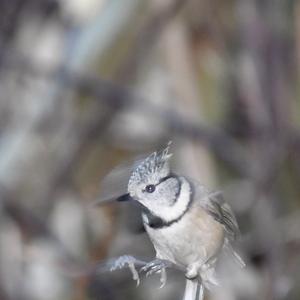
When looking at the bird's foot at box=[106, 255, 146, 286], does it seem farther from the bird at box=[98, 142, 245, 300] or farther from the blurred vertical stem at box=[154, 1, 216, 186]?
the blurred vertical stem at box=[154, 1, 216, 186]

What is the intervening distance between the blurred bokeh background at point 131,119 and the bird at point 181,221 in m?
1.32

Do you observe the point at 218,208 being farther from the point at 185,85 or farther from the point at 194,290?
the point at 185,85

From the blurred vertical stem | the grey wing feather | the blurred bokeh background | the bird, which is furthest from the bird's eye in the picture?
the blurred vertical stem

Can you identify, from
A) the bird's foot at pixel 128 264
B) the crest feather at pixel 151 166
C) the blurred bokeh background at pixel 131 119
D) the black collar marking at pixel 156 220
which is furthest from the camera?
the blurred bokeh background at pixel 131 119

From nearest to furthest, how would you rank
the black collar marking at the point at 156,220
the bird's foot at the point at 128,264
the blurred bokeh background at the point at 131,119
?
the bird's foot at the point at 128,264, the black collar marking at the point at 156,220, the blurred bokeh background at the point at 131,119

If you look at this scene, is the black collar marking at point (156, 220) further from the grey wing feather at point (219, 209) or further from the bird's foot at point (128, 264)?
the bird's foot at point (128, 264)

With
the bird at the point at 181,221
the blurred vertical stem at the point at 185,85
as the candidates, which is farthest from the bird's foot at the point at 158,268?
the blurred vertical stem at the point at 185,85

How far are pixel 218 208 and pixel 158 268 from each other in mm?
196

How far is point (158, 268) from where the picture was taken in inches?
55.1

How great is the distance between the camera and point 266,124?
310 cm

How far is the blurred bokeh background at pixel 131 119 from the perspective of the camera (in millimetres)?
3100

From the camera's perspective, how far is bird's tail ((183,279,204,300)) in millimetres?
1310

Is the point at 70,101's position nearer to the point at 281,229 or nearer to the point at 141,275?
the point at 281,229

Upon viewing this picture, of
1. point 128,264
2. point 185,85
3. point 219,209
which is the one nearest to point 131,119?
point 185,85
